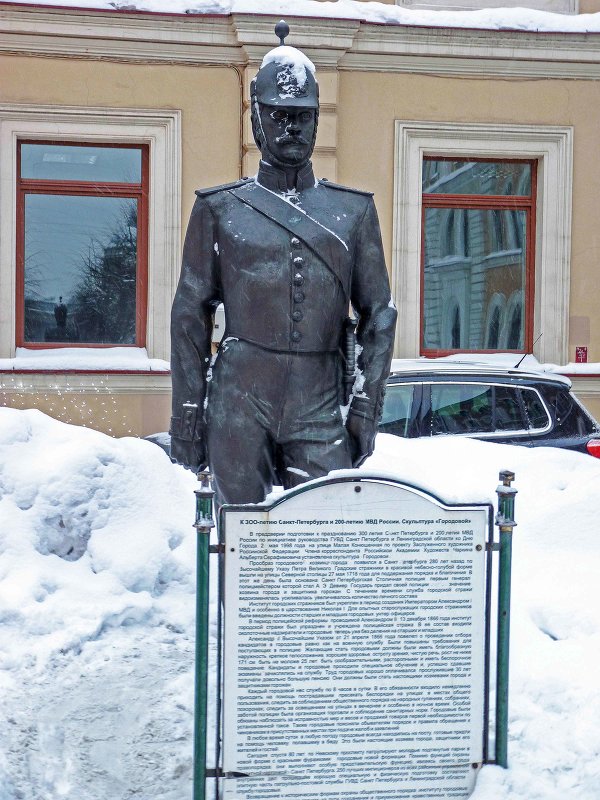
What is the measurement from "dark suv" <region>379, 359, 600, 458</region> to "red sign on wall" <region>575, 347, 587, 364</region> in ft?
13.2

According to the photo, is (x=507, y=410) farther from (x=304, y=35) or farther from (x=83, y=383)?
(x=304, y=35)

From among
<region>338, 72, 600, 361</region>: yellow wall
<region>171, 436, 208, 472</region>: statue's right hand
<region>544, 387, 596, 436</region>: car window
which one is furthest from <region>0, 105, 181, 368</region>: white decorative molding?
<region>171, 436, 208, 472</region>: statue's right hand

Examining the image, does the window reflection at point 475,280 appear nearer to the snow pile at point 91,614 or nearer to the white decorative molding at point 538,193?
the white decorative molding at point 538,193

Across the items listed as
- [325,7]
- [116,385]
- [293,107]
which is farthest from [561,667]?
[325,7]

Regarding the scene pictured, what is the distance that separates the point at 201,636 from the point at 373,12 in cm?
→ 946

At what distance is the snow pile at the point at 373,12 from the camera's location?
36.9ft

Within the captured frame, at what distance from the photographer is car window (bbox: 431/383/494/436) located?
26.3 feet

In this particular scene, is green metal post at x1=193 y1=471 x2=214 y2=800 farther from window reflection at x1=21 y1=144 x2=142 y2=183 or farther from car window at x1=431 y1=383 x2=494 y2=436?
window reflection at x1=21 y1=144 x2=142 y2=183

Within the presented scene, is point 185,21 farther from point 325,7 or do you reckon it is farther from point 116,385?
point 116,385

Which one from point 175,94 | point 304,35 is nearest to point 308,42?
point 304,35

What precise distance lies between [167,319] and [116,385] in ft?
2.76

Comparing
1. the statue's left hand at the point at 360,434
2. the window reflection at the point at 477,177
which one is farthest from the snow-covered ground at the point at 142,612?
the window reflection at the point at 477,177

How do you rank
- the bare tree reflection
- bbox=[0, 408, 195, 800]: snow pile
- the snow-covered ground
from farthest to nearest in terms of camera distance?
the bare tree reflection
bbox=[0, 408, 195, 800]: snow pile
the snow-covered ground

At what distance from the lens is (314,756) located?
10.5 feet
